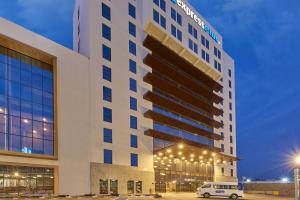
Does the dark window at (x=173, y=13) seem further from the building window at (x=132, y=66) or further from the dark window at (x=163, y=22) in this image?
the building window at (x=132, y=66)

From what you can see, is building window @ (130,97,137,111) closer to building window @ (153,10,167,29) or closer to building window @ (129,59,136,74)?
building window @ (129,59,136,74)

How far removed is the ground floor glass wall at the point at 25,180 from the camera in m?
41.4

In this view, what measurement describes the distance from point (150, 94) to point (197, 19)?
91.4 feet

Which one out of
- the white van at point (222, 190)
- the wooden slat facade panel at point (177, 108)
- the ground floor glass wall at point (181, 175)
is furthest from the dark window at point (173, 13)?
the white van at point (222, 190)

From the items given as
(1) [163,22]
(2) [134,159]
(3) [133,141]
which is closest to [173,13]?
(1) [163,22]

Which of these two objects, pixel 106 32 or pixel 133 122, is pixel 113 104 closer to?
pixel 133 122

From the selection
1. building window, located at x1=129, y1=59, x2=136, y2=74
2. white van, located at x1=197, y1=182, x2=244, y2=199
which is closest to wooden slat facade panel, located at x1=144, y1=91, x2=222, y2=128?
building window, located at x1=129, y1=59, x2=136, y2=74

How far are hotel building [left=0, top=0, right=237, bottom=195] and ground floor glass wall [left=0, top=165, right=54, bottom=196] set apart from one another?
0.35 feet

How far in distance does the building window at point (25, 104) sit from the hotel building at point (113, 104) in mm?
114

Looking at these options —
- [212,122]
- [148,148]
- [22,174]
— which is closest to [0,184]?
[22,174]

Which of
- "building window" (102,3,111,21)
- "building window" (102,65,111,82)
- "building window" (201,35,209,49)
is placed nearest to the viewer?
"building window" (102,65,111,82)

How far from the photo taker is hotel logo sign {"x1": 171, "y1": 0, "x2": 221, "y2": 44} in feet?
257

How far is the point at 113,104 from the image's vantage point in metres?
57.6

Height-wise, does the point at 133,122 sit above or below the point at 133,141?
above
